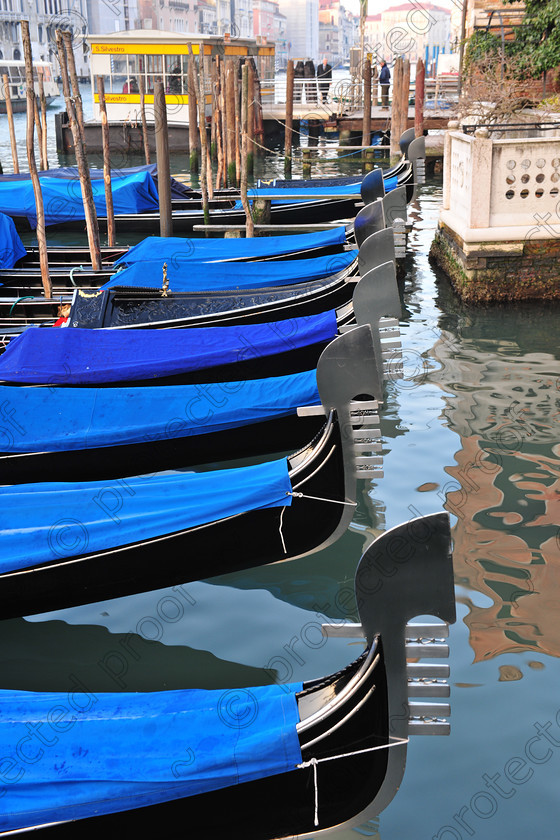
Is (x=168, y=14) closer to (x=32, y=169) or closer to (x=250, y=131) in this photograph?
(x=250, y=131)

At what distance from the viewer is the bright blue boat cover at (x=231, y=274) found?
5191 mm

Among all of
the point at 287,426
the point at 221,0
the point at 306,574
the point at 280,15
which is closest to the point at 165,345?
the point at 287,426

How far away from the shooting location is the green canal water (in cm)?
225

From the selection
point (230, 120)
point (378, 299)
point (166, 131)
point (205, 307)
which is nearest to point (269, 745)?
point (378, 299)

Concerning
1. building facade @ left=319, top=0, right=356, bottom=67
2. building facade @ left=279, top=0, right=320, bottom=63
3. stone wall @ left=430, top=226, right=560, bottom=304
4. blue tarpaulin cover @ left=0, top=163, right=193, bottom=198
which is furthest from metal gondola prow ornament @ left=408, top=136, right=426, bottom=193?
building facade @ left=319, top=0, right=356, bottom=67

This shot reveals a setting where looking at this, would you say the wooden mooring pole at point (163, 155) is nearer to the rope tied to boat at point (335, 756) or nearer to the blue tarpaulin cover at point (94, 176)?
the blue tarpaulin cover at point (94, 176)

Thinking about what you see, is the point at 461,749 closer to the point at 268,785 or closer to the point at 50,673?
the point at 268,785

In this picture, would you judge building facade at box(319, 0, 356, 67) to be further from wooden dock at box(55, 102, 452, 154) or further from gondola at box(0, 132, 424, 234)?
gondola at box(0, 132, 424, 234)

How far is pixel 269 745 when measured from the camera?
1732mm

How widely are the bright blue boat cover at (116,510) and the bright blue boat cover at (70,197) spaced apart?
690 cm

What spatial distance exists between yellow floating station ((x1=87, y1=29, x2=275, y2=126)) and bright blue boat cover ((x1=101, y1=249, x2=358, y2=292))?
11572 mm

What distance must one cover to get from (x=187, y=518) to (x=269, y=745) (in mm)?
1016

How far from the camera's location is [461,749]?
7.75 feet

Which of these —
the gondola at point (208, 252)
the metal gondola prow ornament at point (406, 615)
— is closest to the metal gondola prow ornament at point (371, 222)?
the gondola at point (208, 252)
